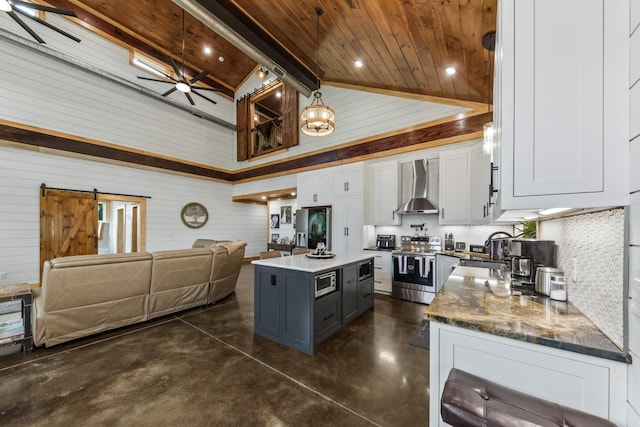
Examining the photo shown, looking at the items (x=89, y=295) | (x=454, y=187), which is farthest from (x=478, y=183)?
(x=89, y=295)

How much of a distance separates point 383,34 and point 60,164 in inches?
269

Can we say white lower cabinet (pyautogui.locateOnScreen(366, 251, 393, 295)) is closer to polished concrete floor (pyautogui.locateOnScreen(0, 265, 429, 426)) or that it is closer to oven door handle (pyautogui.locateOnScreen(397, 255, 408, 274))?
oven door handle (pyautogui.locateOnScreen(397, 255, 408, 274))

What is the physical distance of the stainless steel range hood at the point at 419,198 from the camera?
14.4ft

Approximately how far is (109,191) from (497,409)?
7664mm

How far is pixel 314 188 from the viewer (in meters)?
5.88

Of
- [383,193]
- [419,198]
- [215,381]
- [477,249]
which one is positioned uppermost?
[383,193]

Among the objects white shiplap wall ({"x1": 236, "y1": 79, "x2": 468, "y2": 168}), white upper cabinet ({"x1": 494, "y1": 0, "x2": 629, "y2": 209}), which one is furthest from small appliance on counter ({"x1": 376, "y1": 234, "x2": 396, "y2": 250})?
white upper cabinet ({"x1": 494, "y1": 0, "x2": 629, "y2": 209})

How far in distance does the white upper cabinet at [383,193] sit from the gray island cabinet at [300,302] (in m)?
1.80

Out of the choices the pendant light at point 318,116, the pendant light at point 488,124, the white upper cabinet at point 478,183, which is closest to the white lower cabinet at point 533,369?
the pendant light at point 488,124

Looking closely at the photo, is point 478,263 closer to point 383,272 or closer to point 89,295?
point 383,272

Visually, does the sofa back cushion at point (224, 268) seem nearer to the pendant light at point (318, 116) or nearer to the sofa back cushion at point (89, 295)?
the sofa back cushion at point (89, 295)

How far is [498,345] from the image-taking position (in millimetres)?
1066

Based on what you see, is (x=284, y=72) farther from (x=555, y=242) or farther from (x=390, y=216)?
(x=555, y=242)

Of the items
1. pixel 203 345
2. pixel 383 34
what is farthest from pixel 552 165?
pixel 203 345
